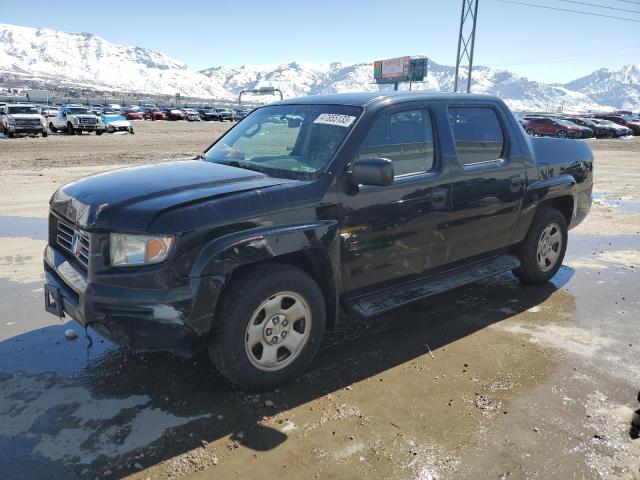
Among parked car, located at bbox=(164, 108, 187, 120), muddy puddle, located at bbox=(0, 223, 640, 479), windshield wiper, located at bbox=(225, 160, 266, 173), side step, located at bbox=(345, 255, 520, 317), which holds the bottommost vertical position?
muddy puddle, located at bbox=(0, 223, 640, 479)

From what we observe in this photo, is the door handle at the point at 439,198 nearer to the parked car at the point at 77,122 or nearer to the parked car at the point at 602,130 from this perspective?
the parked car at the point at 77,122

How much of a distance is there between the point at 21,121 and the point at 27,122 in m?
0.28

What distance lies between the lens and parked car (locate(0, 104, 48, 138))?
27.2 m

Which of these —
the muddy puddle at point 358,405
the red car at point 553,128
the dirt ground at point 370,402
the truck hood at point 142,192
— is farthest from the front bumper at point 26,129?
the red car at point 553,128

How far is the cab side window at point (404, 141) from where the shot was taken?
381 cm

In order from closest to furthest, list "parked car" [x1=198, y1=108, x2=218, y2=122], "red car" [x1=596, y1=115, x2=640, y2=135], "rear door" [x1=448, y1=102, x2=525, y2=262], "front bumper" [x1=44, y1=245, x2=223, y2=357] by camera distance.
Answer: "front bumper" [x1=44, y1=245, x2=223, y2=357] < "rear door" [x1=448, y1=102, x2=525, y2=262] < "red car" [x1=596, y1=115, x2=640, y2=135] < "parked car" [x1=198, y1=108, x2=218, y2=122]

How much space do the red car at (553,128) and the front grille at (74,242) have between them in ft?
120

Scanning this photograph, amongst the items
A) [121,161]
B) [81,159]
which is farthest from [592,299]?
[81,159]

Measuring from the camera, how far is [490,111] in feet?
15.9

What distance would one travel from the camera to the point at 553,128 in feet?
119

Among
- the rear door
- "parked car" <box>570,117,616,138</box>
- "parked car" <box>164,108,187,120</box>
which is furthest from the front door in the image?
"parked car" <box>164,108,187,120</box>

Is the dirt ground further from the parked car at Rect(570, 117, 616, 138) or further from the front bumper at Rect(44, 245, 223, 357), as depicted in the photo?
the parked car at Rect(570, 117, 616, 138)

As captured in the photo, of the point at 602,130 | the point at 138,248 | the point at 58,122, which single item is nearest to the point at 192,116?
the point at 58,122

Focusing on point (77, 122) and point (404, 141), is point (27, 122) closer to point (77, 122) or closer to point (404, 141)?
point (77, 122)
